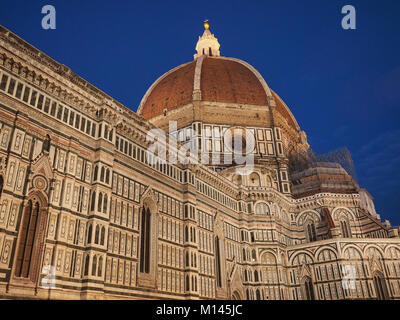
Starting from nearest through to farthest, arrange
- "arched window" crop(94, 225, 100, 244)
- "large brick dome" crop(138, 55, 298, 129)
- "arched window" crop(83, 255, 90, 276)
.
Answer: "arched window" crop(83, 255, 90, 276) → "arched window" crop(94, 225, 100, 244) → "large brick dome" crop(138, 55, 298, 129)

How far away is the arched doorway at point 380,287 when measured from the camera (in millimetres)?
36000

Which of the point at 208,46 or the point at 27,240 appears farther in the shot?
the point at 208,46

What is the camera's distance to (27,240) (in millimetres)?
17375

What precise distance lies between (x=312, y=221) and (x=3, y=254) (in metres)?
36.2

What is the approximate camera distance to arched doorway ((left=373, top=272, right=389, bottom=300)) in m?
36.0

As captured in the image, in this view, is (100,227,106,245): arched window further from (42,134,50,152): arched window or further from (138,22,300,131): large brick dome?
(138,22,300,131): large brick dome

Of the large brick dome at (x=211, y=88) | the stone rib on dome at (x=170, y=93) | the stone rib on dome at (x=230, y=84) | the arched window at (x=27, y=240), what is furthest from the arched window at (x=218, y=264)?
the stone rib on dome at (x=170, y=93)

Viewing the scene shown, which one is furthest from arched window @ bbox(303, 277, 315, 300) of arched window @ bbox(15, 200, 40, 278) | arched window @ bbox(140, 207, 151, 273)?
arched window @ bbox(15, 200, 40, 278)

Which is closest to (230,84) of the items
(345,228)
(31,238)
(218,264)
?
(345,228)

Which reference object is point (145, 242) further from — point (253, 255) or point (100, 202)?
point (253, 255)

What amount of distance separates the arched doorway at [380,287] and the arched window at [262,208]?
12834 mm

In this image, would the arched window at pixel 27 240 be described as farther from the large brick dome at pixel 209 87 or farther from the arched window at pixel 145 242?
the large brick dome at pixel 209 87

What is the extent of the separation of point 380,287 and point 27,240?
113ft

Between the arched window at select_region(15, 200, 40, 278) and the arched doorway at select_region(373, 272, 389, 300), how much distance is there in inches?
1317
